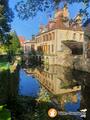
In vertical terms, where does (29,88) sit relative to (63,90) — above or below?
above

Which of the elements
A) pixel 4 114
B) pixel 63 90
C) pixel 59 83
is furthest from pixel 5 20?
pixel 4 114

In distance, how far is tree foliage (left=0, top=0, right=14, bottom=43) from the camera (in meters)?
49.2

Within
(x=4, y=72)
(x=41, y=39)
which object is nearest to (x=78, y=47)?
(x=41, y=39)

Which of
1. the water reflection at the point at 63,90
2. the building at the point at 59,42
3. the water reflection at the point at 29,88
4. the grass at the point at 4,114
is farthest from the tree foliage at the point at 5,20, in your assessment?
the grass at the point at 4,114

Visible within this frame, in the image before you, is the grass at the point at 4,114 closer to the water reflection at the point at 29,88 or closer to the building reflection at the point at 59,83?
the water reflection at the point at 29,88

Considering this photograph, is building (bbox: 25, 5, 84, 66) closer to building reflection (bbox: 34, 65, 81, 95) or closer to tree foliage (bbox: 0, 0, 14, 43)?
tree foliage (bbox: 0, 0, 14, 43)

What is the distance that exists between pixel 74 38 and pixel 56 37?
5.35 m

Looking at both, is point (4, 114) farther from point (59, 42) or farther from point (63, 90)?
point (59, 42)

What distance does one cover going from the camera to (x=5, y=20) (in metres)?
51.2

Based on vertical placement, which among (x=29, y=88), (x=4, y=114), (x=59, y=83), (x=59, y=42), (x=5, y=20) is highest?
(x=5, y=20)

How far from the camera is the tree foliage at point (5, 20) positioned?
4916cm

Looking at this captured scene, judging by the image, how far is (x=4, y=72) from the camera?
1395 cm

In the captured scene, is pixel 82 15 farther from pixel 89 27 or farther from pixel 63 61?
Result: pixel 63 61

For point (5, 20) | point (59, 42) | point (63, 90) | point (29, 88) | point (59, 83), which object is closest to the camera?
point (29, 88)
